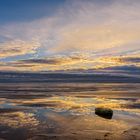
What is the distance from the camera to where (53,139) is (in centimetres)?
2392

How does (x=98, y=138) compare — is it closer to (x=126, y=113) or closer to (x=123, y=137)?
(x=123, y=137)

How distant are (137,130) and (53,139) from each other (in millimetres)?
6655

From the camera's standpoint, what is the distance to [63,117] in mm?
33875

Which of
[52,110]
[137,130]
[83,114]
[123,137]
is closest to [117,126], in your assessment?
[137,130]

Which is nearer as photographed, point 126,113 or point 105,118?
point 105,118

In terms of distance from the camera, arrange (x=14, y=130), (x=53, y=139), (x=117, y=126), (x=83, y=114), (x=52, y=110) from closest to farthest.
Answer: (x=53, y=139), (x=14, y=130), (x=117, y=126), (x=83, y=114), (x=52, y=110)

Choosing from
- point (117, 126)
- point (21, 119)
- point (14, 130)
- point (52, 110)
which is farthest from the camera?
point (52, 110)

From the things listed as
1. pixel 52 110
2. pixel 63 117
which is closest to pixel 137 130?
pixel 63 117

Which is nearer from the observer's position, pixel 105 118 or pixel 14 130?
pixel 14 130

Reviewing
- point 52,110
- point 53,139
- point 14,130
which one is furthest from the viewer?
point 52,110

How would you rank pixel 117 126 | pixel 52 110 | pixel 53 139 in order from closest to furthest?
pixel 53 139 → pixel 117 126 → pixel 52 110

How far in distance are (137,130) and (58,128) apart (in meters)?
5.80

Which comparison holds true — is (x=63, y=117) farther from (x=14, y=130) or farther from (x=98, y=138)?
(x=98, y=138)

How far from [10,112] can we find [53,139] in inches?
541
